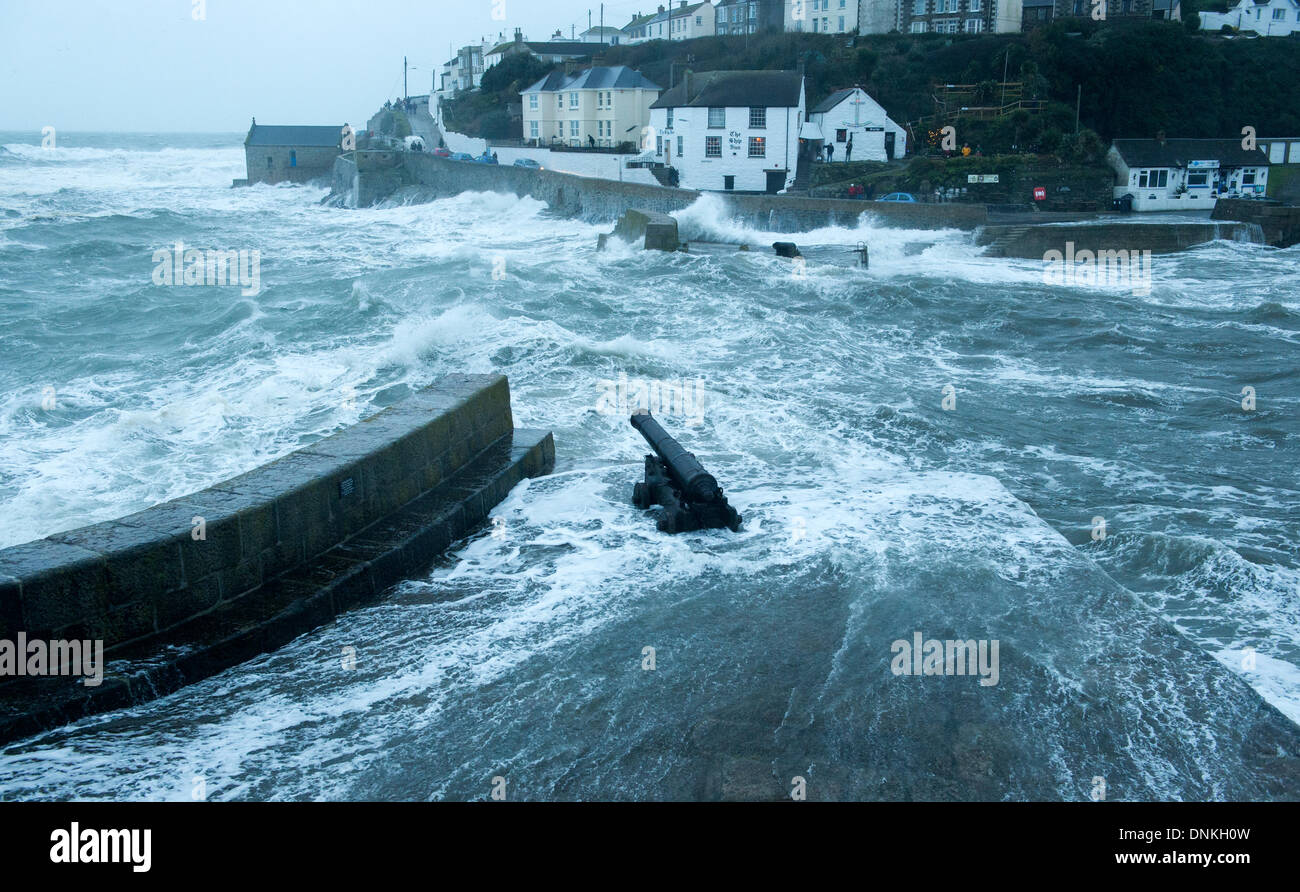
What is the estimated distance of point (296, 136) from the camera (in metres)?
75.0

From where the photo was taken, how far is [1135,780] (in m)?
4.99

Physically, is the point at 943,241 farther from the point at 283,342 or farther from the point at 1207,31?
the point at 1207,31

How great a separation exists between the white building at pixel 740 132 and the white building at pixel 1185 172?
13.7 metres

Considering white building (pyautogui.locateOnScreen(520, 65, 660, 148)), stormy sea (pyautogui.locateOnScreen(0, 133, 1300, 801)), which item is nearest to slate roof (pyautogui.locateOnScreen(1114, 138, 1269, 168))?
stormy sea (pyautogui.locateOnScreen(0, 133, 1300, 801))

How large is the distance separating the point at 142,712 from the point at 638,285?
19.1 meters

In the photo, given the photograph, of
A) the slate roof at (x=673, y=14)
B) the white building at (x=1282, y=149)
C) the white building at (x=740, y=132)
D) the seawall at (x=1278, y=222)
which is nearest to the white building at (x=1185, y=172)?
Answer: the white building at (x=1282, y=149)

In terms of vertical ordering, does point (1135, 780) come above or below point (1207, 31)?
below

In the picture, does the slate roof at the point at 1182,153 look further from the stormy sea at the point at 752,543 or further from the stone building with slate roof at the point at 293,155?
the stone building with slate roof at the point at 293,155

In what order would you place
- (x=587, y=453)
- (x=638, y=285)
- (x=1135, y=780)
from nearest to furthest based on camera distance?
(x=1135, y=780) < (x=587, y=453) < (x=638, y=285)

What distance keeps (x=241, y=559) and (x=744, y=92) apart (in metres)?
42.7

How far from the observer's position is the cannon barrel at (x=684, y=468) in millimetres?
8148

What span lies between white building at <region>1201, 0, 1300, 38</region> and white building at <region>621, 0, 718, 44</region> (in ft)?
117
